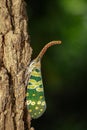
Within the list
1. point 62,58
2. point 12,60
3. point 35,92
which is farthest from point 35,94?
point 62,58

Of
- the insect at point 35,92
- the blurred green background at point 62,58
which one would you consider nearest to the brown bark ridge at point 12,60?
the insect at point 35,92

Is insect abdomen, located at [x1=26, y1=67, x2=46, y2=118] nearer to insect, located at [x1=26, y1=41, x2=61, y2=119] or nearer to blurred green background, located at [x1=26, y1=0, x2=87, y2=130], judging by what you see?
insect, located at [x1=26, y1=41, x2=61, y2=119]

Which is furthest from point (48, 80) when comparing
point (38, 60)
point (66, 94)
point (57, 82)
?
point (38, 60)

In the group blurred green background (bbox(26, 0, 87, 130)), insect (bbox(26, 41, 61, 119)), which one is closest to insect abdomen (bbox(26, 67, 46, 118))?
insect (bbox(26, 41, 61, 119))

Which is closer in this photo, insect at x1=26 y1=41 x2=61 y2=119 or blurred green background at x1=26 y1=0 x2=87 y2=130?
insect at x1=26 y1=41 x2=61 y2=119

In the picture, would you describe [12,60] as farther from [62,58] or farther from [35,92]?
[62,58]
